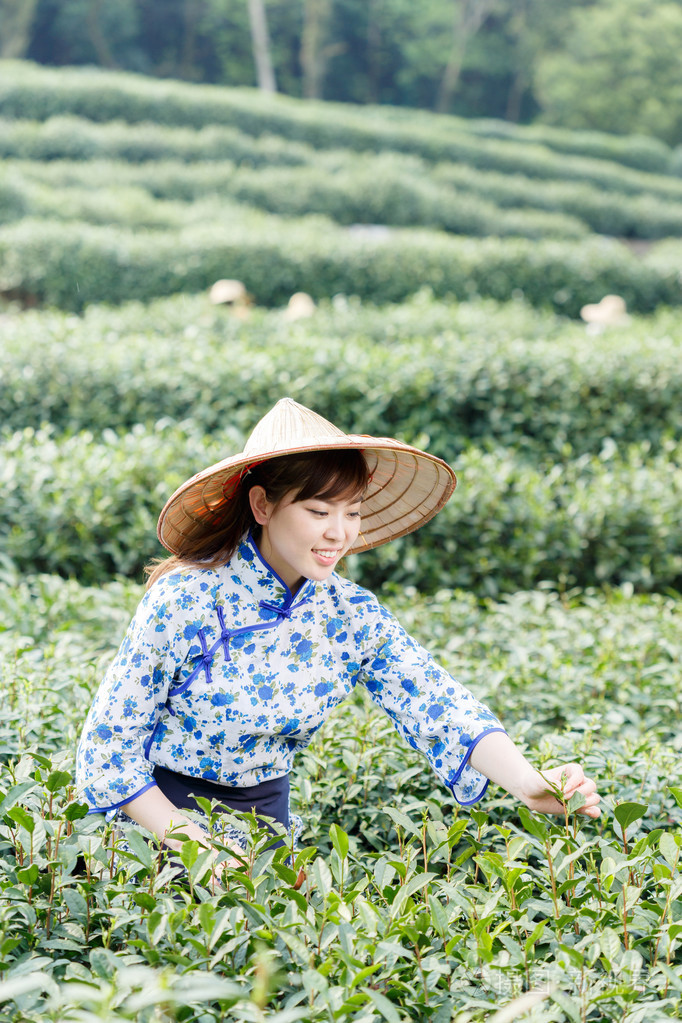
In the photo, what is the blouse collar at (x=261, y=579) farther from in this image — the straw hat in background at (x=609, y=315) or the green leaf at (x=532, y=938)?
the straw hat in background at (x=609, y=315)

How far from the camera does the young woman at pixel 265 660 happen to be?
1.56 m

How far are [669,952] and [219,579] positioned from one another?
0.94 m

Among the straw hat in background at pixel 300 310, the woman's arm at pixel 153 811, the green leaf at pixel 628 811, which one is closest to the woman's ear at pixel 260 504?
the woman's arm at pixel 153 811

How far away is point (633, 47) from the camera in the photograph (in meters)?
30.9

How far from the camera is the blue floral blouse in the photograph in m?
1.57

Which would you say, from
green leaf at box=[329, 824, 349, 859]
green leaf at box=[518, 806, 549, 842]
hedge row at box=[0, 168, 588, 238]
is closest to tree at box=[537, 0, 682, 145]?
hedge row at box=[0, 168, 588, 238]

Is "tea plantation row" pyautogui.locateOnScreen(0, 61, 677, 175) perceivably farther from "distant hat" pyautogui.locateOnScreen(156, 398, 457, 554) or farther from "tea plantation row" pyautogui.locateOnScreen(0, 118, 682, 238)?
"distant hat" pyautogui.locateOnScreen(156, 398, 457, 554)

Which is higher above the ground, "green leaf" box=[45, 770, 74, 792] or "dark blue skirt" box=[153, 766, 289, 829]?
"green leaf" box=[45, 770, 74, 792]

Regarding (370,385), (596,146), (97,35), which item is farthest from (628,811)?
(97,35)

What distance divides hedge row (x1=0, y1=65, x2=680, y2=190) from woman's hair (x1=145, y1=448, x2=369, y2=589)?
15530 mm

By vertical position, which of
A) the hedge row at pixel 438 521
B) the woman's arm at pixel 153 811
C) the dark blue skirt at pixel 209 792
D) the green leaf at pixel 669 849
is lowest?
the hedge row at pixel 438 521

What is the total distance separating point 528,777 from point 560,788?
81 mm

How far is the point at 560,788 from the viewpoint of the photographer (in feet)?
4.84

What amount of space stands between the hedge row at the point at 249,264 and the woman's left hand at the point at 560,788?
23.6 feet
